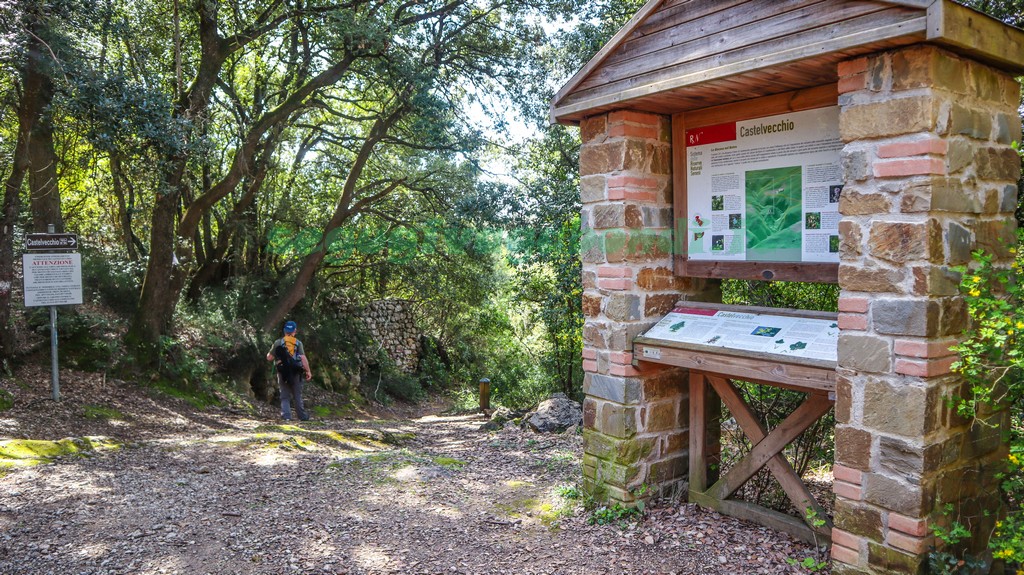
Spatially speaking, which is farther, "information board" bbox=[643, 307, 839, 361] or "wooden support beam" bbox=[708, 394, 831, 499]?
"wooden support beam" bbox=[708, 394, 831, 499]

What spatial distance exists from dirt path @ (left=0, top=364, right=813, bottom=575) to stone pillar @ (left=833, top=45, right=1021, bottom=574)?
2.74ft

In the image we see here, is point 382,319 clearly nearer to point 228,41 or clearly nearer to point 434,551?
point 228,41

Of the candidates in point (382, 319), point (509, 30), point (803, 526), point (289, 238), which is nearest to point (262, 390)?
point (289, 238)

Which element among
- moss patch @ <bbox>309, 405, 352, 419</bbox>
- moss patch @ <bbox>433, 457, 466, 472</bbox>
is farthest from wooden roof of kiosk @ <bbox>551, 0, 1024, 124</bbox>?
moss patch @ <bbox>309, 405, 352, 419</bbox>

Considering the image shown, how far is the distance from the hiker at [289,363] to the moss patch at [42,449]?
9.68 ft

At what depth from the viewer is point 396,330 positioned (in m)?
17.5

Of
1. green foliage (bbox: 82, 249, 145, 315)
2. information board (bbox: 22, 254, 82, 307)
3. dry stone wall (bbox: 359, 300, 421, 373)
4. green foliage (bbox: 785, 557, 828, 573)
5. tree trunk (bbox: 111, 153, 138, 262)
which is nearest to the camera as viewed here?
green foliage (bbox: 785, 557, 828, 573)

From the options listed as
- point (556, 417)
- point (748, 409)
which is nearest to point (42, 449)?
point (556, 417)

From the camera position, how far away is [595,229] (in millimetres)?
4574

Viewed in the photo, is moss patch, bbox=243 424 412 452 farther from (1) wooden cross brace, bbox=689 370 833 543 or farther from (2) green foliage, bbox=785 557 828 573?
(2) green foliage, bbox=785 557 828 573

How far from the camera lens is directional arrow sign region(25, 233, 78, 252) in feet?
25.4

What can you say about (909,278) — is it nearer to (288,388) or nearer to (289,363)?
(289,363)

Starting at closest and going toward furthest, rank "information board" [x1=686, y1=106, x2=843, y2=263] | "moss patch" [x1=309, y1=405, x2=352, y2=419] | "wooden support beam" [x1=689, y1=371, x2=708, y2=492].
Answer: "information board" [x1=686, y1=106, x2=843, y2=263], "wooden support beam" [x1=689, y1=371, x2=708, y2=492], "moss patch" [x1=309, y1=405, x2=352, y2=419]

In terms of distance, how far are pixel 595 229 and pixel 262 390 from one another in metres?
9.85
